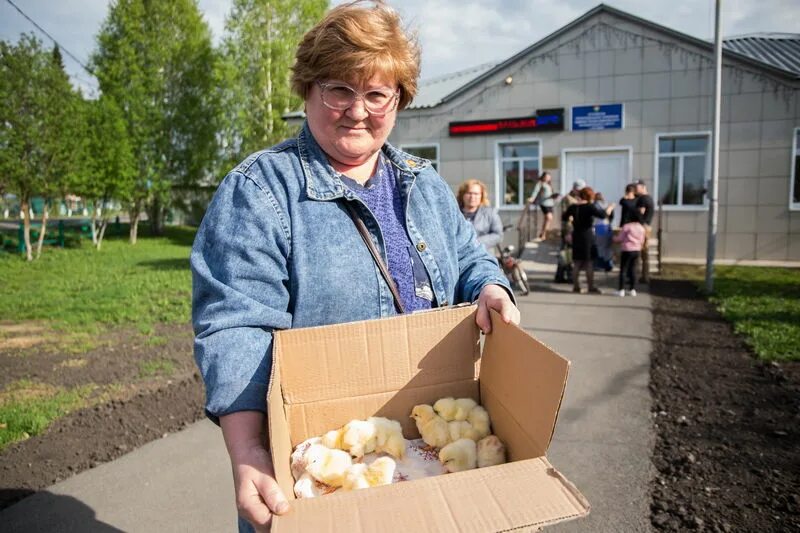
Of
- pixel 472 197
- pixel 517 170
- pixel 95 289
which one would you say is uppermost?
pixel 517 170

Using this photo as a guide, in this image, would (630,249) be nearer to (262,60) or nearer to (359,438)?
(359,438)

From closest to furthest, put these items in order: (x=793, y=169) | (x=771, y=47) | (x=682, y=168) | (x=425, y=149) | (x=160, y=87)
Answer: (x=793, y=169), (x=682, y=168), (x=425, y=149), (x=771, y=47), (x=160, y=87)

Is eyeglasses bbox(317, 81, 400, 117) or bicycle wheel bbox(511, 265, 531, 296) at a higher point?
eyeglasses bbox(317, 81, 400, 117)

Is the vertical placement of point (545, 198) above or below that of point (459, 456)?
above

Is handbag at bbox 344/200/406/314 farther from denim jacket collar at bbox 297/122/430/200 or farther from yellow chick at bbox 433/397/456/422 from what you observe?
yellow chick at bbox 433/397/456/422

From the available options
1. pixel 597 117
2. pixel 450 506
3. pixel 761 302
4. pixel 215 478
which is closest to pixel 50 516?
pixel 215 478

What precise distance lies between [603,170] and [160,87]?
21520 millimetres

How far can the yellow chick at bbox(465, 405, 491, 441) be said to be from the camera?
5.51 ft

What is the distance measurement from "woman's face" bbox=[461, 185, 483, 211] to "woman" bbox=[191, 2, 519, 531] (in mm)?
6540

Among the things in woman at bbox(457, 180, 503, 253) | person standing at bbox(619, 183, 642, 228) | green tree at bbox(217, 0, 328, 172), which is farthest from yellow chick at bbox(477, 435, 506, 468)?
green tree at bbox(217, 0, 328, 172)

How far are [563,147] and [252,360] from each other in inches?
656

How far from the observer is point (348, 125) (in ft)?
5.49

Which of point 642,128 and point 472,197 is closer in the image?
point 472,197

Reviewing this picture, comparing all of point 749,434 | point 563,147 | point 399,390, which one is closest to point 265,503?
point 399,390
